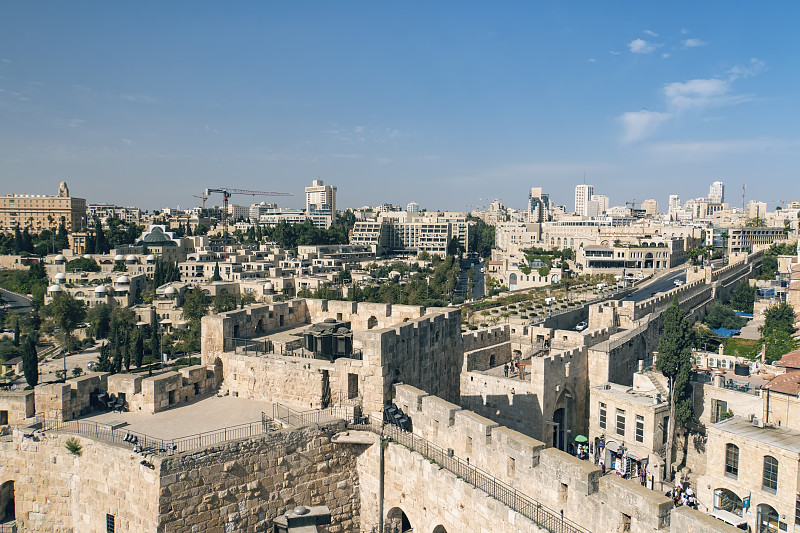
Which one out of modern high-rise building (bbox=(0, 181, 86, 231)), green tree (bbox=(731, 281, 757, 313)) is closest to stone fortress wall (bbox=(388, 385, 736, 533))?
green tree (bbox=(731, 281, 757, 313))

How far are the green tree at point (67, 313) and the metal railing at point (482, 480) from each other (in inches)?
2302

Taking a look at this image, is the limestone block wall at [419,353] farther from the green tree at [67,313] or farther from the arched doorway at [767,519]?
the green tree at [67,313]

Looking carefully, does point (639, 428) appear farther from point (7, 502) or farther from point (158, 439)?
point (7, 502)

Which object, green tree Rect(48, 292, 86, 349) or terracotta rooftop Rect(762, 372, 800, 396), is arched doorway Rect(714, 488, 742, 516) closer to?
terracotta rooftop Rect(762, 372, 800, 396)

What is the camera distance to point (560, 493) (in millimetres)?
8211

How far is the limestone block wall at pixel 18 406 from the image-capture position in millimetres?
11688

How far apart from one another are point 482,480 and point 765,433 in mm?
11656

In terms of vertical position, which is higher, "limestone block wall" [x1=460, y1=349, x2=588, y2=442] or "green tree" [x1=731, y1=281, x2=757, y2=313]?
"limestone block wall" [x1=460, y1=349, x2=588, y2=442]

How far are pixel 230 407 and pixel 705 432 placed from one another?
51.2 ft

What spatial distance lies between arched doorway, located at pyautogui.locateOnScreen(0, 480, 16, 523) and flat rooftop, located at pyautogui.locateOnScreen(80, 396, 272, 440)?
66.4 inches

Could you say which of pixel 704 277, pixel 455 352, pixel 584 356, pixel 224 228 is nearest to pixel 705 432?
pixel 584 356

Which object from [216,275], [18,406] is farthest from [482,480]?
[216,275]

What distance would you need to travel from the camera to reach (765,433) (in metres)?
16.9

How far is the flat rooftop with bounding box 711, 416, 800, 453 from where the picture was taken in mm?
16009
